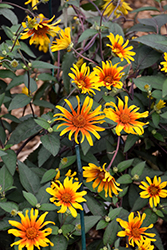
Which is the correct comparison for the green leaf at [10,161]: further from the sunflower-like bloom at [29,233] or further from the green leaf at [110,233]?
the green leaf at [110,233]

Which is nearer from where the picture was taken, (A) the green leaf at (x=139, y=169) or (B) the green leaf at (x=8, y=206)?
(B) the green leaf at (x=8, y=206)

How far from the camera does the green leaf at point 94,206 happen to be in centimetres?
70

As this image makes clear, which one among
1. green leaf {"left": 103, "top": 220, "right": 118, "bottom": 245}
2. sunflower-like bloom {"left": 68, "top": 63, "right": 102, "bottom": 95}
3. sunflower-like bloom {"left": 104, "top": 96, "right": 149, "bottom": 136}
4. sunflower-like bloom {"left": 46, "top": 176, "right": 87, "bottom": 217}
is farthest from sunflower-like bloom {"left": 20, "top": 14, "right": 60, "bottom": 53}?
green leaf {"left": 103, "top": 220, "right": 118, "bottom": 245}

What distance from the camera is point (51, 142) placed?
0.66 m

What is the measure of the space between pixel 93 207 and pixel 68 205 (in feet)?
0.56

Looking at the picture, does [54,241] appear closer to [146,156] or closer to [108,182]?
[108,182]

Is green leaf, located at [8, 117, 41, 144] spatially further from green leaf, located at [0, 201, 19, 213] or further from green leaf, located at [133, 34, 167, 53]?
green leaf, located at [133, 34, 167, 53]

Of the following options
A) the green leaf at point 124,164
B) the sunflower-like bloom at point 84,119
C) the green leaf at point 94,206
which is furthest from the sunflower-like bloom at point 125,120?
the green leaf at point 94,206

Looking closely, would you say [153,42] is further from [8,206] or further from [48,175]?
[8,206]

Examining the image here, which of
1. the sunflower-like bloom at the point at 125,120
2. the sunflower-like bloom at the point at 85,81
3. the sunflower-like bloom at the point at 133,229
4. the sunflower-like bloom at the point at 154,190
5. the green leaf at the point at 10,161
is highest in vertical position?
the sunflower-like bloom at the point at 85,81

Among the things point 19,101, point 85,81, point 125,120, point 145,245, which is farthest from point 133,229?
point 19,101

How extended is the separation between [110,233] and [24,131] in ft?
1.18

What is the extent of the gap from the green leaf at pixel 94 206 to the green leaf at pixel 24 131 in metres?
0.23

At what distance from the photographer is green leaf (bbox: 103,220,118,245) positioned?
64 cm
